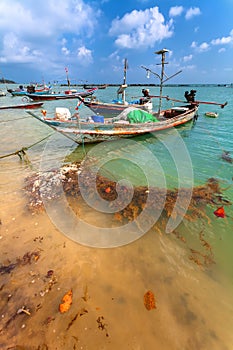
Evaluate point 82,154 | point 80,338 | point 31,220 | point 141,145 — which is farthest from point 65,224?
point 141,145

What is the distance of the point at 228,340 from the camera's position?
2752mm

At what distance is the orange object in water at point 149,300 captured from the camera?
3112 mm

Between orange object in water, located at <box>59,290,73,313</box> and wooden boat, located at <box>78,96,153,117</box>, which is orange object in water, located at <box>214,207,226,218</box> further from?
wooden boat, located at <box>78,96,153,117</box>

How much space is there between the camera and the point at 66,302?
3.07 m

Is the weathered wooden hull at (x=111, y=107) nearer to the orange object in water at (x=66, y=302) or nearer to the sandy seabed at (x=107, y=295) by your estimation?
the sandy seabed at (x=107, y=295)

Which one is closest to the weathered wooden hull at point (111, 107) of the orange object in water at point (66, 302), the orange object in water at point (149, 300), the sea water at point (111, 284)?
the sea water at point (111, 284)

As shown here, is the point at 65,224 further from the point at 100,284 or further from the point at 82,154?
the point at 82,154

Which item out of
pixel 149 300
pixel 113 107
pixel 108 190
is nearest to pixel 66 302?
pixel 149 300

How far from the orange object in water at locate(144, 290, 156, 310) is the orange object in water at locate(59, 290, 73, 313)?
1.36 m

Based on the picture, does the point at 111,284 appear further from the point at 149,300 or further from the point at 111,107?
the point at 111,107

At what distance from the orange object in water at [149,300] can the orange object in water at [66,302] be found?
1.36m

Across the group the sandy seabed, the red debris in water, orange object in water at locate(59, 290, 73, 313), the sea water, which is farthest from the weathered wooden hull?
orange object in water at locate(59, 290, 73, 313)

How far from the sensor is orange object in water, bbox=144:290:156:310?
311cm

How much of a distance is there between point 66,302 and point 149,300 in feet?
4.92
